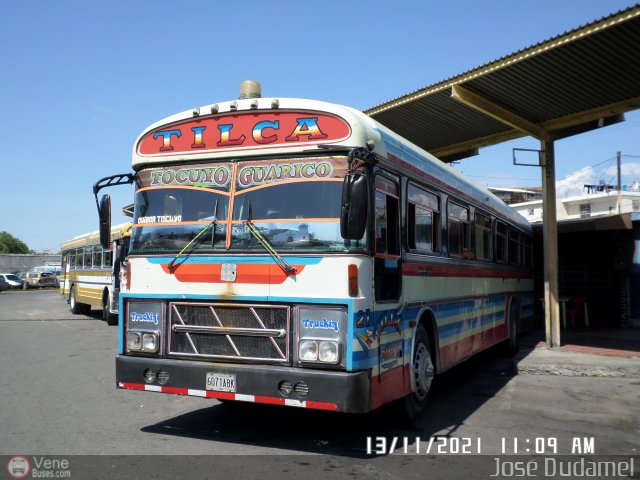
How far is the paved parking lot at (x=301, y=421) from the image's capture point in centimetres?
573

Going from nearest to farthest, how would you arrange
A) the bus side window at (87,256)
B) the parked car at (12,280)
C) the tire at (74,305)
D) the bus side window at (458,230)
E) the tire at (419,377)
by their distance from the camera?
the tire at (419,377) < the bus side window at (458,230) < the bus side window at (87,256) < the tire at (74,305) < the parked car at (12,280)

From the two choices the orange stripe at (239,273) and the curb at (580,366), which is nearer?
the orange stripe at (239,273)

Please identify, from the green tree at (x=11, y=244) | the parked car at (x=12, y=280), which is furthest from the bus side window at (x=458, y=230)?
the green tree at (x=11, y=244)

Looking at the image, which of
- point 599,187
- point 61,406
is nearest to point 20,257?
point 599,187

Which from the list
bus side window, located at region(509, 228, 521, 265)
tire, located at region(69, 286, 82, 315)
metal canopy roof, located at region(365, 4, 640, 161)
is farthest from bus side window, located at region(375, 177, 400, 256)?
tire, located at region(69, 286, 82, 315)

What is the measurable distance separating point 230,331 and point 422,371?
2399 mm

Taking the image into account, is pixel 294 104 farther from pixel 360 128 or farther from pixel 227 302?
pixel 227 302

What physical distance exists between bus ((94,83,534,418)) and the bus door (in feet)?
0.07

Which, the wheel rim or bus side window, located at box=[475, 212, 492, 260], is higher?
bus side window, located at box=[475, 212, 492, 260]

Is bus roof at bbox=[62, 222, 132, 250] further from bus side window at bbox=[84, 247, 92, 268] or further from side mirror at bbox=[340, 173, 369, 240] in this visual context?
side mirror at bbox=[340, 173, 369, 240]

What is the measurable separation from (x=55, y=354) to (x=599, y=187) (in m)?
56.5

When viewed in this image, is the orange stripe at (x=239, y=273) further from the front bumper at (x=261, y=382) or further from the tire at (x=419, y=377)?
the tire at (x=419, y=377)

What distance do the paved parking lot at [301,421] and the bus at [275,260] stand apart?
21.7 inches

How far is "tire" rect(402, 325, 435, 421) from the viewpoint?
21.6 ft
